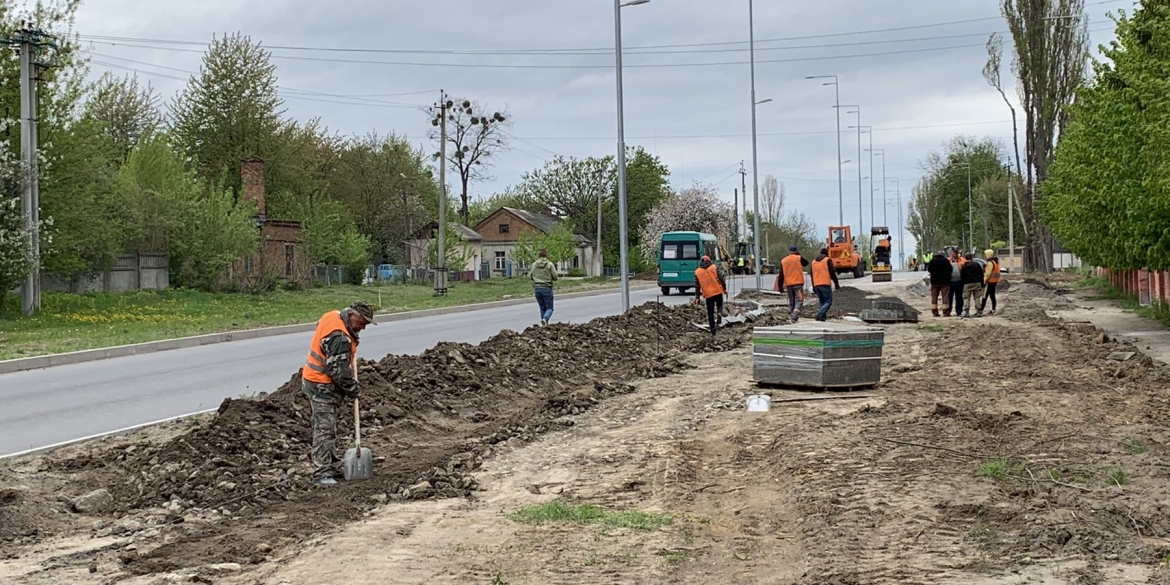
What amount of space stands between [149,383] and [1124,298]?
98.9ft

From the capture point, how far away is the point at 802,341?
1352 cm

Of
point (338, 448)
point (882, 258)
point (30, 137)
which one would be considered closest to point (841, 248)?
point (882, 258)

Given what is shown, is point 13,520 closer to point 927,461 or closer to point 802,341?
point 927,461

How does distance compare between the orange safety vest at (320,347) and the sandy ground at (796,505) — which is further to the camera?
the orange safety vest at (320,347)

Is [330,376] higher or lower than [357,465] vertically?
higher

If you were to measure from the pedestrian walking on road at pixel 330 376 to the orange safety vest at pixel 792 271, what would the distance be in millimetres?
15826

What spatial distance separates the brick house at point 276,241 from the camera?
4334 centimetres

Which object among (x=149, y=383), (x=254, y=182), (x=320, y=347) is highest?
(x=254, y=182)

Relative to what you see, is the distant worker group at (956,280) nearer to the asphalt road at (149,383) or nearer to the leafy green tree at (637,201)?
the asphalt road at (149,383)

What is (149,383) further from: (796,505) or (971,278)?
(971,278)

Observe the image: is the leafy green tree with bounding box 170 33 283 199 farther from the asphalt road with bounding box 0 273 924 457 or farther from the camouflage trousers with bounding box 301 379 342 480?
the camouflage trousers with bounding box 301 379 342 480

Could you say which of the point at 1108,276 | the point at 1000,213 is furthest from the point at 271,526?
the point at 1000,213

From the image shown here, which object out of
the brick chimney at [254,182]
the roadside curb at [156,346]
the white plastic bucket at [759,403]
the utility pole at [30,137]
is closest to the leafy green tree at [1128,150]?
the white plastic bucket at [759,403]

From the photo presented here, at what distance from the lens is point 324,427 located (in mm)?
8742
